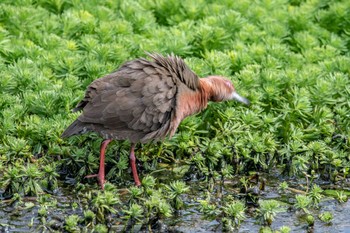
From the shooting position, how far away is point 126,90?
25.5ft

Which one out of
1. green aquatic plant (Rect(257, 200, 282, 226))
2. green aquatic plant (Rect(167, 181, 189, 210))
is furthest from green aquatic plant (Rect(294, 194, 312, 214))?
green aquatic plant (Rect(167, 181, 189, 210))

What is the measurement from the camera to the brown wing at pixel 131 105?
7672 millimetres

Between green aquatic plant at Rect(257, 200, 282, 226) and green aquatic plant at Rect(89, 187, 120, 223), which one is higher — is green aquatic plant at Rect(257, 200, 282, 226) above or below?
below

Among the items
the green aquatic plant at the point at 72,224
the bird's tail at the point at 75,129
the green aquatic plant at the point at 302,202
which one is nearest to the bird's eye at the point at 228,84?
the green aquatic plant at the point at 302,202

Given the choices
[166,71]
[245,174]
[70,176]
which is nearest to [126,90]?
[166,71]

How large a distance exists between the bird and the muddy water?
0.51m

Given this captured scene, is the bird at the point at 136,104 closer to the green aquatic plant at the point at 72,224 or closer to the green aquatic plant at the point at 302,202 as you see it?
the green aquatic plant at the point at 72,224

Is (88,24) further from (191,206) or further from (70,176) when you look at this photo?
(191,206)

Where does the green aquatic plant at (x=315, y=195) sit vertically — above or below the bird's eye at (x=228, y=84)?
below

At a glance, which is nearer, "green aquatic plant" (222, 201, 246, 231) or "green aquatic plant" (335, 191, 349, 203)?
"green aquatic plant" (222, 201, 246, 231)

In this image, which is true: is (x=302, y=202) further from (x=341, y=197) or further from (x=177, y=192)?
(x=177, y=192)

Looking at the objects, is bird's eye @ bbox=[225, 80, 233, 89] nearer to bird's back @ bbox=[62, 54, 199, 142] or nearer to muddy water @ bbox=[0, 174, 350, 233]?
bird's back @ bbox=[62, 54, 199, 142]

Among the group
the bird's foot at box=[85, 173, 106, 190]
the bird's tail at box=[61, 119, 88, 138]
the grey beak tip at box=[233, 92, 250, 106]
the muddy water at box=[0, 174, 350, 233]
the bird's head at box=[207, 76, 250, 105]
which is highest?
the bird's head at box=[207, 76, 250, 105]

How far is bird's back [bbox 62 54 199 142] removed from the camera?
7672mm
